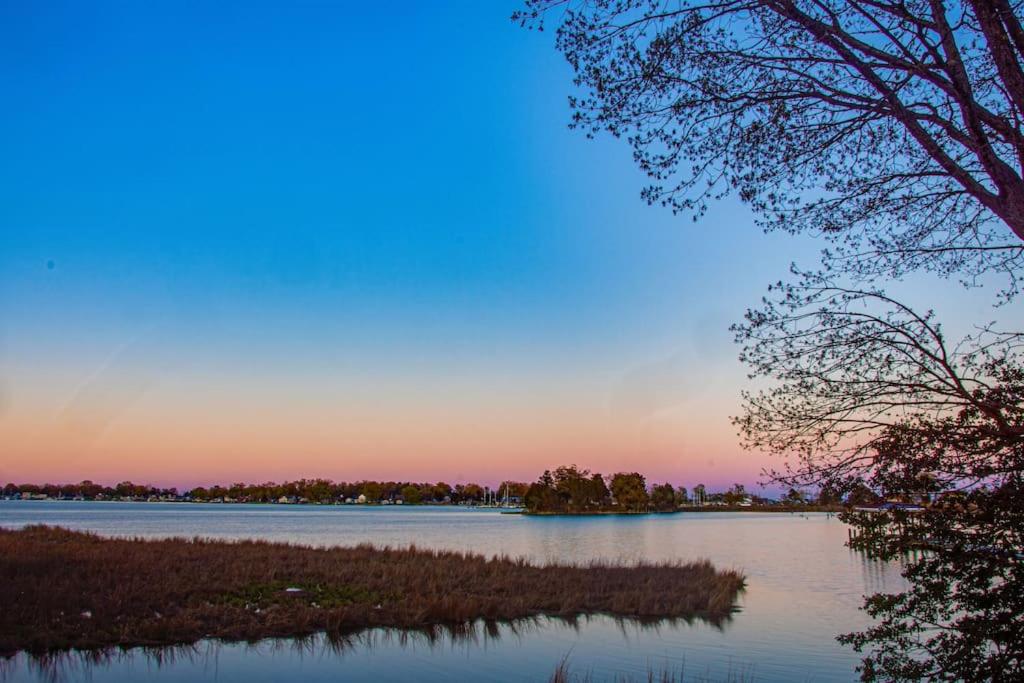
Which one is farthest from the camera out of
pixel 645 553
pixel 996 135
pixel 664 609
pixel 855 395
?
pixel 645 553

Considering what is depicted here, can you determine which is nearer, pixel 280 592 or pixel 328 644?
pixel 328 644

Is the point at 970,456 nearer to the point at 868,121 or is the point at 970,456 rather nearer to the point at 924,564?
the point at 924,564

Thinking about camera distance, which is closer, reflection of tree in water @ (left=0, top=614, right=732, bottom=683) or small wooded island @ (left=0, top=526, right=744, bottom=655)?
reflection of tree in water @ (left=0, top=614, right=732, bottom=683)

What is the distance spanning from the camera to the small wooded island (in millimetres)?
17328

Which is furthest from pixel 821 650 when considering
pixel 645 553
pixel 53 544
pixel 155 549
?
pixel 645 553

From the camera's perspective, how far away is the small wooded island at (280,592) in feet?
56.9

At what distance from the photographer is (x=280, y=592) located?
22.6 metres

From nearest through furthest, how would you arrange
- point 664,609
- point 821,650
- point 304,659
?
point 304,659 < point 821,650 < point 664,609

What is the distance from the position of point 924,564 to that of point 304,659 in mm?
13036

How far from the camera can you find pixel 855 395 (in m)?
8.58

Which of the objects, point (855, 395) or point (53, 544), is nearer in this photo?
point (855, 395)

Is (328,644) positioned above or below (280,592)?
→ below

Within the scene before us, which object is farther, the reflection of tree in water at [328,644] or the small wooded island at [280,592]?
the small wooded island at [280,592]

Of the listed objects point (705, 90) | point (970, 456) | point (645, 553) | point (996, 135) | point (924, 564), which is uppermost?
point (705, 90)
